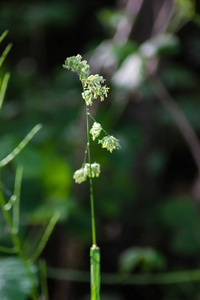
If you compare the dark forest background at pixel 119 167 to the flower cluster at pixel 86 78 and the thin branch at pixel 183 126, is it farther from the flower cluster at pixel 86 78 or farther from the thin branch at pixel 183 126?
the flower cluster at pixel 86 78

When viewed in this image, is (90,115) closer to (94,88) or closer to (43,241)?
(94,88)

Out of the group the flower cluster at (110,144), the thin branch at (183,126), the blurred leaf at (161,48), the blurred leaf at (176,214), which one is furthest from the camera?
the blurred leaf at (176,214)

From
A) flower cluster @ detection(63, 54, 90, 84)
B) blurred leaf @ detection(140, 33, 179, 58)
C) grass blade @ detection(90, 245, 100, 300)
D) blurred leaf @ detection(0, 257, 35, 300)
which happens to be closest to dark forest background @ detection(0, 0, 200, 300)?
blurred leaf @ detection(140, 33, 179, 58)

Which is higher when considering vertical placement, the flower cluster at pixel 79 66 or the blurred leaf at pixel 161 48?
the blurred leaf at pixel 161 48

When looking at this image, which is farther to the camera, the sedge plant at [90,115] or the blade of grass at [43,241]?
the blade of grass at [43,241]

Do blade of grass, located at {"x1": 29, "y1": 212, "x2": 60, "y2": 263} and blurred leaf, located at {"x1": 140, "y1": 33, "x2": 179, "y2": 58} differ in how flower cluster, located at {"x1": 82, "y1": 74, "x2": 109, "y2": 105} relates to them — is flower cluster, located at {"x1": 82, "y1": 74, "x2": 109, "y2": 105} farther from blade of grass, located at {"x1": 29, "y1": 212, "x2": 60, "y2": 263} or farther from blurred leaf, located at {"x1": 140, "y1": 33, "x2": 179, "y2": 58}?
blurred leaf, located at {"x1": 140, "y1": 33, "x2": 179, "y2": 58}

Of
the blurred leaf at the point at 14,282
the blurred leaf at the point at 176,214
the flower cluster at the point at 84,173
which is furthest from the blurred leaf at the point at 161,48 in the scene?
the flower cluster at the point at 84,173

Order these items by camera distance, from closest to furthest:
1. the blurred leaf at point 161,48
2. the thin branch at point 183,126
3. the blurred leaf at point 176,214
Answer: the blurred leaf at point 161,48 < the thin branch at point 183,126 < the blurred leaf at point 176,214

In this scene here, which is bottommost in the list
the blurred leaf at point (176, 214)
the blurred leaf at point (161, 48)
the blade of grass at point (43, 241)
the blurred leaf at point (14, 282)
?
the blurred leaf at point (14, 282)
